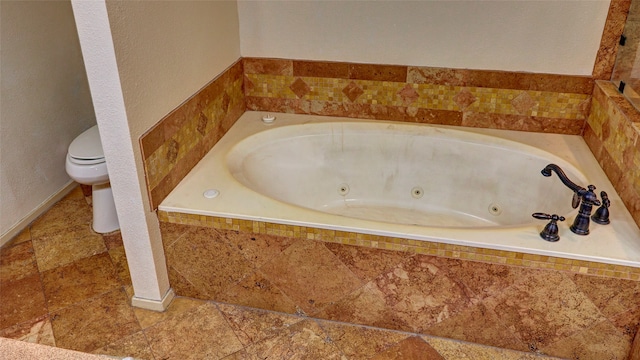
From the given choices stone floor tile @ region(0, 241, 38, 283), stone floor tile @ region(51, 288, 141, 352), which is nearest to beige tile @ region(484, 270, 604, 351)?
stone floor tile @ region(51, 288, 141, 352)

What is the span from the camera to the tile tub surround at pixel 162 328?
6.59 feet

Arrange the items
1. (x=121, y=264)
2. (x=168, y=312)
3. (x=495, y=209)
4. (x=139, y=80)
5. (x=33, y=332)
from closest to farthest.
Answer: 1. (x=139, y=80)
2. (x=33, y=332)
3. (x=168, y=312)
4. (x=121, y=264)
5. (x=495, y=209)

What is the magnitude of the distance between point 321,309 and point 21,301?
4.38 ft

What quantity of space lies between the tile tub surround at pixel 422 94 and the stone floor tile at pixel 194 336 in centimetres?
129

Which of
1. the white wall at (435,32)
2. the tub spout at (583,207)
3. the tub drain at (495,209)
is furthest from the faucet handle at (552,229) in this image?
the white wall at (435,32)

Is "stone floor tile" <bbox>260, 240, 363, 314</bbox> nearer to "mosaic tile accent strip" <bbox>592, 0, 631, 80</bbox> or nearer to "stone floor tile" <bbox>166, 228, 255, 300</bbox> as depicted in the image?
"stone floor tile" <bbox>166, 228, 255, 300</bbox>

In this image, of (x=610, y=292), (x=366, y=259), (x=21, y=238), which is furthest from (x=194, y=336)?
(x=610, y=292)

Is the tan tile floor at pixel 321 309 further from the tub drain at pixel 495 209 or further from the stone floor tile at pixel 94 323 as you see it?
the tub drain at pixel 495 209

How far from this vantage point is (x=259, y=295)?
218 cm

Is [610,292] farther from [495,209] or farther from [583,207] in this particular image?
[495,209]

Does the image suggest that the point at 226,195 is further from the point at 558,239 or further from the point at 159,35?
the point at 558,239

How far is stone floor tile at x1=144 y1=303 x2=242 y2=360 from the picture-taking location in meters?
2.02

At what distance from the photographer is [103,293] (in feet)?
7.59

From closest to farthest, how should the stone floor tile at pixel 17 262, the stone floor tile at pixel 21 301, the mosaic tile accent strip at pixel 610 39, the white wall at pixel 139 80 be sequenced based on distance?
the white wall at pixel 139 80 < the stone floor tile at pixel 21 301 < the mosaic tile accent strip at pixel 610 39 < the stone floor tile at pixel 17 262
